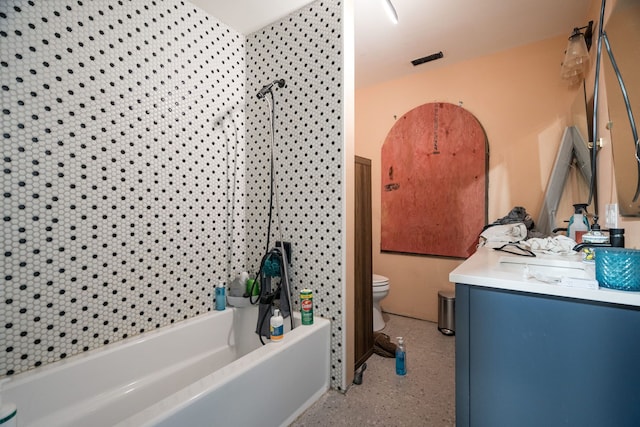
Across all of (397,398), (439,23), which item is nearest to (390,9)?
(439,23)

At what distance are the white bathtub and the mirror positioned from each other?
61.3 inches

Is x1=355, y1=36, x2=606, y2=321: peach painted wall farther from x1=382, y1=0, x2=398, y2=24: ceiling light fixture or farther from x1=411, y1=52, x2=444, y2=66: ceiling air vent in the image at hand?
x1=382, y1=0, x2=398, y2=24: ceiling light fixture

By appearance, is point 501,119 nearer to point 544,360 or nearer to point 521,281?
point 521,281

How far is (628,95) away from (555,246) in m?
0.76

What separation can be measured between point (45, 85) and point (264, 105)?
1164 mm

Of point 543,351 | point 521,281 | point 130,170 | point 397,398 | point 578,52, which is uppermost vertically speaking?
point 578,52

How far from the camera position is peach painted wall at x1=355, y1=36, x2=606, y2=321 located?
7.77ft

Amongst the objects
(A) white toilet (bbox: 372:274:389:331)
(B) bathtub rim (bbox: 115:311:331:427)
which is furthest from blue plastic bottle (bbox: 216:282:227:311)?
(A) white toilet (bbox: 372:274:389:331)

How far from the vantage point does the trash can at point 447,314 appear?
8.16ft

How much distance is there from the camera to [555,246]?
150cm

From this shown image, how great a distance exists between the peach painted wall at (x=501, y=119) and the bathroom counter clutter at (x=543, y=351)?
1676 mm

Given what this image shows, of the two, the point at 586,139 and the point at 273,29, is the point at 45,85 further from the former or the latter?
the point at 586,139

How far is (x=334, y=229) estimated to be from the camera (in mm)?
1704

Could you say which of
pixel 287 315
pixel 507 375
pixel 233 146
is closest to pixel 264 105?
pixel 233 146
